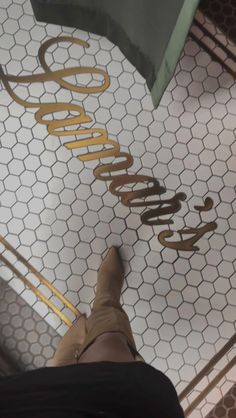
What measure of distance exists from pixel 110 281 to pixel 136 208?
0.66 ft

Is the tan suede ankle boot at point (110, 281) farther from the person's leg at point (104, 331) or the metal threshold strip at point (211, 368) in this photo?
the metal threshold strip at point (211, 368)

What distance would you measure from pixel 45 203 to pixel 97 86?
1.08 feet

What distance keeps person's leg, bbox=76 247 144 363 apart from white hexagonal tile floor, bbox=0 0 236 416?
0.06 metres

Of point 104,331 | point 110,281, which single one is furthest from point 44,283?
point 104,331

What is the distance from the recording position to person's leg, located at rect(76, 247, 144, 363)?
44.4 inches

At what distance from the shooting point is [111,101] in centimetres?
143

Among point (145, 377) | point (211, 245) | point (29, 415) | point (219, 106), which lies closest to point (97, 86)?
point (219, 106)

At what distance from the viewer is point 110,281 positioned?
134 centimetres

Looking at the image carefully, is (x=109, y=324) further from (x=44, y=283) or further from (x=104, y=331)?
(x=44, y=283)

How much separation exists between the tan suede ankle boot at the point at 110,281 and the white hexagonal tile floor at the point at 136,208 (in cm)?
4

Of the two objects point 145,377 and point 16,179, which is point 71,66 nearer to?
point 16,179

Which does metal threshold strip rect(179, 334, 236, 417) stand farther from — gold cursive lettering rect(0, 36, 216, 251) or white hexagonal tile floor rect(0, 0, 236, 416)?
gold cursive lettering rect(0, 36, 216, 251)

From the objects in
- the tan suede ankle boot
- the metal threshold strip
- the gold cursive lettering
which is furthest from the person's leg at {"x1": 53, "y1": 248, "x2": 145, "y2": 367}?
the metal threshold strip

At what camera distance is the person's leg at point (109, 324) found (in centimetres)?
113
